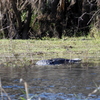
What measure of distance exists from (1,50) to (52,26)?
21.6ft

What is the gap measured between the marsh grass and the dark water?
1.26 metres

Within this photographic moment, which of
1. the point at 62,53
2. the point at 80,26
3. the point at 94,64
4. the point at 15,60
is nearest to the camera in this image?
the point at 94,64

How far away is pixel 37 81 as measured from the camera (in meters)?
7.03

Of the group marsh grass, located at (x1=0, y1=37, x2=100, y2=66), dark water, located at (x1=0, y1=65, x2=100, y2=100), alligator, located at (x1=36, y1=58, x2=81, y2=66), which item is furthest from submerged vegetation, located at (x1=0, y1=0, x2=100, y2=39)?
dark water, located at (x1=0, y1=65, x2=100, y2=100)

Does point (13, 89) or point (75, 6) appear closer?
point (13, 89)

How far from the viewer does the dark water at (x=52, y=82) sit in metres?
5.64

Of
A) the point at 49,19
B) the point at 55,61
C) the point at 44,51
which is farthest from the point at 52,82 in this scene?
the point at 49,19

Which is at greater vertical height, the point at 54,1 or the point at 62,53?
the point at 54,1

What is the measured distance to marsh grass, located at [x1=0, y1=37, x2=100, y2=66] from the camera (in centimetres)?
1055

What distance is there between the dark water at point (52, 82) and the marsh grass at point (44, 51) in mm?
1262

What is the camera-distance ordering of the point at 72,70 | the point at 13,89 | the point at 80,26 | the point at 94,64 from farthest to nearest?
the point at 80,26 → the point at 94,64 → the point at 72,70 → the point at 13,89

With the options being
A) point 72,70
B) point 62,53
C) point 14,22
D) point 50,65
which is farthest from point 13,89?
point 14,22

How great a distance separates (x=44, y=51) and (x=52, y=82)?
5.49m

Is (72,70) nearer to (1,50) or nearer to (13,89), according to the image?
(13,89)
